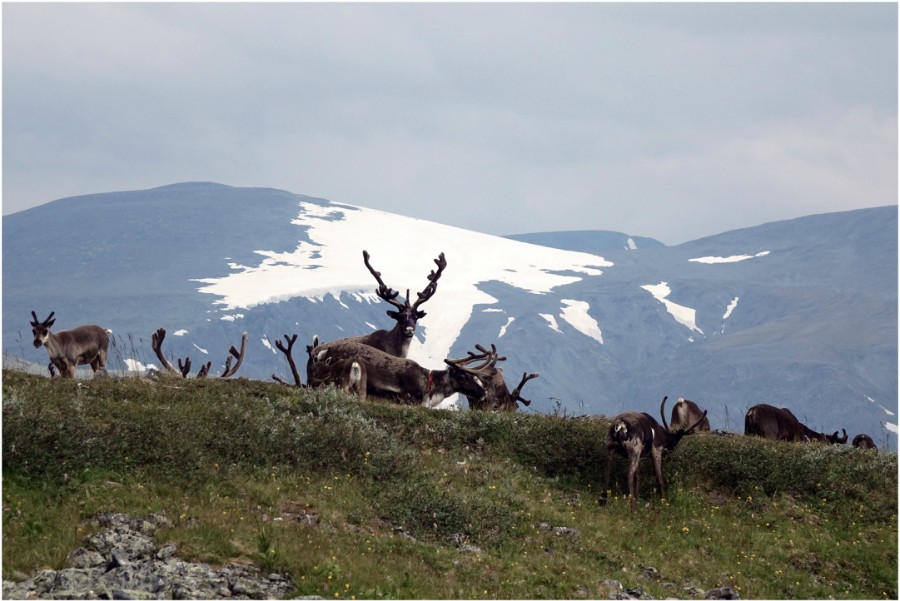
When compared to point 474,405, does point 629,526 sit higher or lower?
lower

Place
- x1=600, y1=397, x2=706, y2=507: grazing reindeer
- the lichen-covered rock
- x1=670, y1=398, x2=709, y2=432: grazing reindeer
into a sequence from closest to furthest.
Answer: the lichen-covered rock
x1=600, y1=397, x2=706, y2=507: grazing reindeer
x1=670, y1=398, x2=709, y2=432: grazing reindeer

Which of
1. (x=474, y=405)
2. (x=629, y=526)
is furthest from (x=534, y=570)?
(x=474, y=405)

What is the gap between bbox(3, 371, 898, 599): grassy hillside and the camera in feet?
54.6

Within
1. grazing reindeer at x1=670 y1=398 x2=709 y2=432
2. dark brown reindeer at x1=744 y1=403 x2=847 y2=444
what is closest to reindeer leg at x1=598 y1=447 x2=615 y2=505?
grazing reindeer at x1=670 y1=398 x2=709 y2=432

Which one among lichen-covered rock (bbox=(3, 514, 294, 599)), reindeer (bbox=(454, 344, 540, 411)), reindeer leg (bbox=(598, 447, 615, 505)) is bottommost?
lichen-covered rock (bbox=(3, 514, 294, 599))

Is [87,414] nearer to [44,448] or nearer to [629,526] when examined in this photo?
[44,448]

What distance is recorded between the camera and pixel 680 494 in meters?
22.2

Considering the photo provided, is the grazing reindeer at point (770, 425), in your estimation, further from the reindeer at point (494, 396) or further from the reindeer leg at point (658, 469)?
the reindeer leg at point (658, 469)

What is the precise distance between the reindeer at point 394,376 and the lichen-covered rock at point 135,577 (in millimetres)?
9456

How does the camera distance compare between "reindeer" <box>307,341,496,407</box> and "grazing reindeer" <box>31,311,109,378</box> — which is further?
"grazing reindeer" <box>31,311,109,378</box>

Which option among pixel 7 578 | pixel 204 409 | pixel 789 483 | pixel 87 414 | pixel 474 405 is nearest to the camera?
pixel 7 578

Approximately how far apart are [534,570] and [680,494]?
18.2 ft

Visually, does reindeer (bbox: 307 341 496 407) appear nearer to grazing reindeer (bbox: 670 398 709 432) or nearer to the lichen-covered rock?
grazing reindeer (bbox: 670 398 709 432)

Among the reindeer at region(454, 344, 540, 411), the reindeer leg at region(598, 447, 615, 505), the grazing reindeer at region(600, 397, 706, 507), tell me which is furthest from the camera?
the reindeer at region(454, 344, 540, 411)
